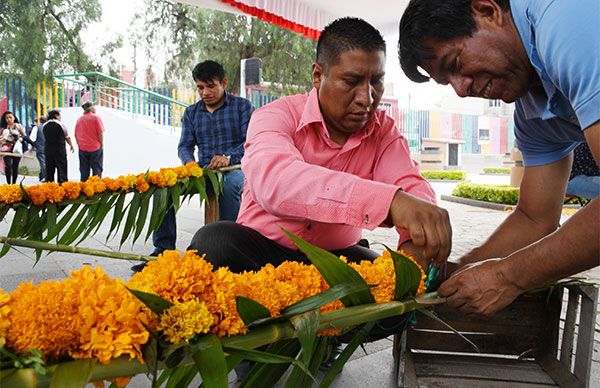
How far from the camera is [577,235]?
1.15m

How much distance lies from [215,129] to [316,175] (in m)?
2.87

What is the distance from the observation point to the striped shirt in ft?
13.8

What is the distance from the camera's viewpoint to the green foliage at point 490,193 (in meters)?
9.34

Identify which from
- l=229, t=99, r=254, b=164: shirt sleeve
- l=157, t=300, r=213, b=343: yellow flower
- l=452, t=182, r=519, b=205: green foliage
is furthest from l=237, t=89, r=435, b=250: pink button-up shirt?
l=452, t=182, r=519, b=205: green foliage

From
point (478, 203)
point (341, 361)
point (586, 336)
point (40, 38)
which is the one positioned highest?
point (40, 38)

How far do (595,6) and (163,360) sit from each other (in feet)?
3.49

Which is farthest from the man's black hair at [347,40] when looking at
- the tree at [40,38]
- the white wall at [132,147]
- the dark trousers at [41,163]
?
the tree at [40,38]

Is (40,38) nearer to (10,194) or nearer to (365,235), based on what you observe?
(365,235)

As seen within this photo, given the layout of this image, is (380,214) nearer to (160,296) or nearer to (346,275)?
(346,275)

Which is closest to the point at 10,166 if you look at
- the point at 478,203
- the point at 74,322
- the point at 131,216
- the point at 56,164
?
the point at 56,164

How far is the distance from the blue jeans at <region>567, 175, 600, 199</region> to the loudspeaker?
9057mm

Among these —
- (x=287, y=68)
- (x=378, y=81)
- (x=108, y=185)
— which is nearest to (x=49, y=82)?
(x=287, y=68)

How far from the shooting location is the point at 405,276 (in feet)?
3.86

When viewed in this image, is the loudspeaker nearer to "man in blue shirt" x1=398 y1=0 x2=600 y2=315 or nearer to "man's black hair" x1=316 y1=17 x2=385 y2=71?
"man's black hair" x1=316 y1=17 x2=385 y2=71
